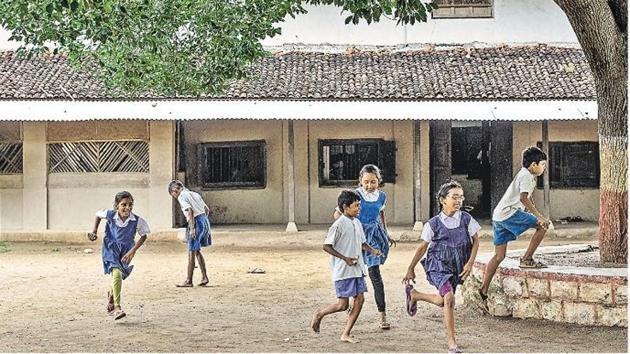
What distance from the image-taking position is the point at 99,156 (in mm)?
16641

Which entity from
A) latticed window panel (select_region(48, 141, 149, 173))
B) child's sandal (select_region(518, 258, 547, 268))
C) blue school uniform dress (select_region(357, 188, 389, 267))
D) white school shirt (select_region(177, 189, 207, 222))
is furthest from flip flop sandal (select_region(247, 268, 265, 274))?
child's sandal (select_region(518, 258, 547, 268))

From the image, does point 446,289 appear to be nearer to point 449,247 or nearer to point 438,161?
point 449,247

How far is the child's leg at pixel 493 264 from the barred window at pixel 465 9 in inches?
456

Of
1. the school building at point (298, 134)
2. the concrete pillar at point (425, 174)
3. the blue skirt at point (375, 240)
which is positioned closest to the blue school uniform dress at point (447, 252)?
the blue skirt at point (375, 240)

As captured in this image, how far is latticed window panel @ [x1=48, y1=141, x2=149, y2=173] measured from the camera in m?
16.6

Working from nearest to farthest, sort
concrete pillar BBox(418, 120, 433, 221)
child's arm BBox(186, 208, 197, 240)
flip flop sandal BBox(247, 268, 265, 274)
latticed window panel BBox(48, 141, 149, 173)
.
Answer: child's arm BBox(186, 208, 197, 240) < flip flop sandal BBox(247, 268, 265, 274) < latticed window panel BBox(48, 141, 149, 173) < concrete pillar BBox(418, 120, 433, 221)

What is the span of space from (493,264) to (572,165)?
34.5 feet

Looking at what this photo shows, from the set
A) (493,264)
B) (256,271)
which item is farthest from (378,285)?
(256,271)

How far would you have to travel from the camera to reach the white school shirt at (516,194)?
7.43 meters

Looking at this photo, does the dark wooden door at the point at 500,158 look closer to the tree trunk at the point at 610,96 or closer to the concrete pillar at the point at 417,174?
the concrete pillar at the point at 417,174

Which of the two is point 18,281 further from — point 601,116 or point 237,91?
point 601,116

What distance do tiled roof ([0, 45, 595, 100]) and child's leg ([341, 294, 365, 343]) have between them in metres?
8.71

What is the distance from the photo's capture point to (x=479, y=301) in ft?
26.2

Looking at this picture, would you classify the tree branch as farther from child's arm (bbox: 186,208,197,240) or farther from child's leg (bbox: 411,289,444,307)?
child's arm (bbox: 186,208,197,240)
